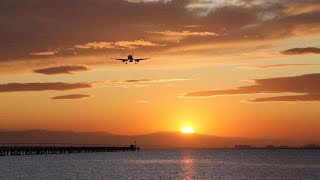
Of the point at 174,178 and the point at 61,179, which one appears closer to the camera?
the point at 61,179

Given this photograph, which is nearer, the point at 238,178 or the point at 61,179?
the point at 61,179

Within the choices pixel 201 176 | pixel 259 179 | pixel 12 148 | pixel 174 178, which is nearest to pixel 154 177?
pixel 174 178

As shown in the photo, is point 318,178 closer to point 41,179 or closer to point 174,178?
point 174,178

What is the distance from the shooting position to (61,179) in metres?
91.6

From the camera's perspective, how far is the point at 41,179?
303 ft

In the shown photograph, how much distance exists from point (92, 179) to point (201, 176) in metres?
21.5

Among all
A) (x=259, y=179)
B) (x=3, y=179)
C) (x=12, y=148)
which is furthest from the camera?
(x=12, y=148)

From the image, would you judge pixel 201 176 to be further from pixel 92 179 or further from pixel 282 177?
pixel 92 179

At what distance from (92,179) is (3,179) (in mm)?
14031

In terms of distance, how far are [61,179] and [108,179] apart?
297 inches

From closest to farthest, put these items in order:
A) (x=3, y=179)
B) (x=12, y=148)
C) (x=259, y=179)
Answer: (x=3, y=179), (x=259, y=179), (x=12, y=148)

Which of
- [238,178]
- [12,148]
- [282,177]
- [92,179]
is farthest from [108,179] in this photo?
[12,148]

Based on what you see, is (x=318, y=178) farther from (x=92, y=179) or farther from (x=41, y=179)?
(x=41, y=179)

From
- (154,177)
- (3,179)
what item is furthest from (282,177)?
(3,179)
